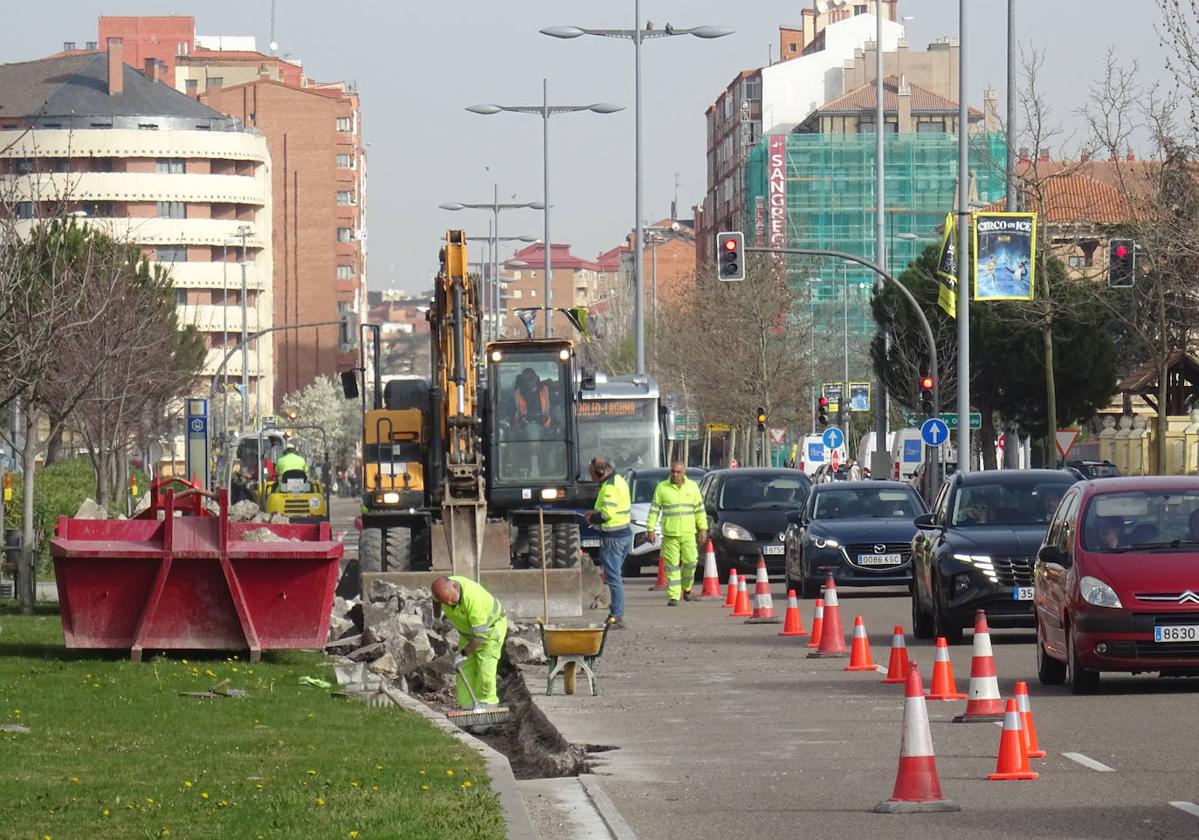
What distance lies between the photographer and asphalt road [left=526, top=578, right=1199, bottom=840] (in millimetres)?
10383

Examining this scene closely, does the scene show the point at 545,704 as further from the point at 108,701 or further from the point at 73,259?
the point at 73,259

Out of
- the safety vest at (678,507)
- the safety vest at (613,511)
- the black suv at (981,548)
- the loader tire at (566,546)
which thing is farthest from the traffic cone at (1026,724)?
the loader tire at (566,546)

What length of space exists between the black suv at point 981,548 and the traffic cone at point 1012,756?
30.5ft

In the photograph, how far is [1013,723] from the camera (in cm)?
1166

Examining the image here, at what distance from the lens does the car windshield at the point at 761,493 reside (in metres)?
35.9

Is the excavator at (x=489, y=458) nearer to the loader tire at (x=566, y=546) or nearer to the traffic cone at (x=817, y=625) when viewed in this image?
the loader tire at (x=566, y=546)

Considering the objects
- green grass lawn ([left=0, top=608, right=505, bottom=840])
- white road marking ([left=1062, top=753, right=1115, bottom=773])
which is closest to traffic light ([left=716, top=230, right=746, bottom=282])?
green grass lawn ([left=0, top=608, right=505, bottom=840])

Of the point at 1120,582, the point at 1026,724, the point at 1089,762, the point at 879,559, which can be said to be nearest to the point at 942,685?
the point at 1120,582

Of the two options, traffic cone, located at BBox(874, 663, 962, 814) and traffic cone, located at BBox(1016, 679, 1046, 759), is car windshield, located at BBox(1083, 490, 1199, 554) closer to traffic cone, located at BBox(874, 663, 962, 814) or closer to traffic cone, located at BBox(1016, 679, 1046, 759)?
traffic cone, located at BBox(1016, 679, 1046, 759)

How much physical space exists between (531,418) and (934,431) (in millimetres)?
16087

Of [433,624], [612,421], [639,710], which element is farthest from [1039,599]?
[612,421]

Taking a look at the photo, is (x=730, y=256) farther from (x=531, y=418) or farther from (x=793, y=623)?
(x=793, y=623)

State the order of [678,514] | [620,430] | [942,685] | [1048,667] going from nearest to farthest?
[942,685], [1048,667], [678,514], [620,430]

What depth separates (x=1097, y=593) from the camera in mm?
15766
